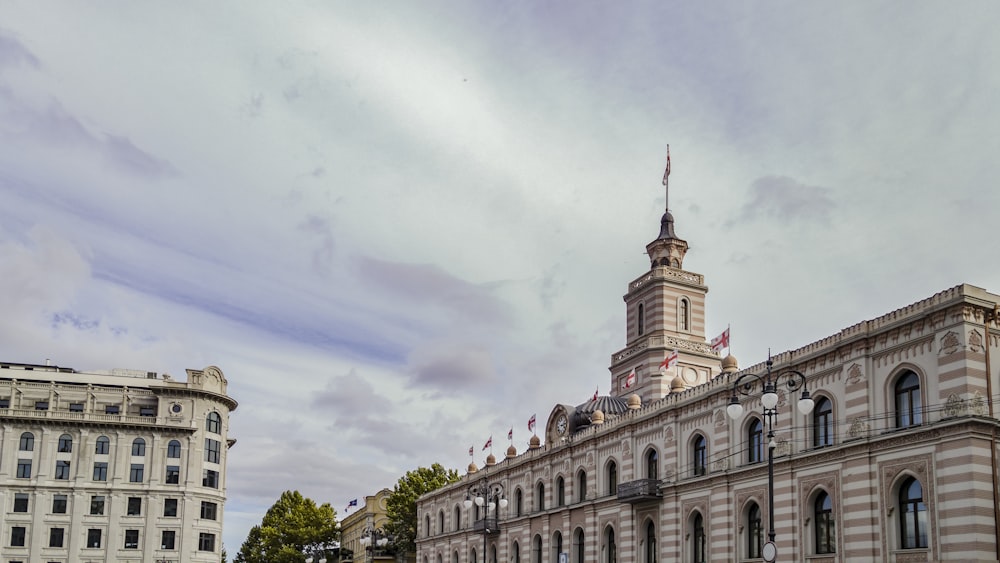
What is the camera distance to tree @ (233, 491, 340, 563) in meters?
113

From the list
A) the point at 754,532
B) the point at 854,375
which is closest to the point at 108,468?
the point at 754,532

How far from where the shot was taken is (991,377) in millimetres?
34969

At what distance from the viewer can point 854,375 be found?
1551 inches

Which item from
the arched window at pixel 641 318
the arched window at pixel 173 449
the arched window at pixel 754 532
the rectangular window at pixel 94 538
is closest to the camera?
the arched window at pixel 754 532

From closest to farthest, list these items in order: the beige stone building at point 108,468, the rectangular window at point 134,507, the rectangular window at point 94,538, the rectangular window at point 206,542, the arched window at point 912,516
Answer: the arched window at point 912,516, the beige stone building at point 108,468, the rectangular window at point 94,538, the rectangular window at point 134,507, the rectangular window at point 206,542

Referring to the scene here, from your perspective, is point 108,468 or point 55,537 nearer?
point 55,537

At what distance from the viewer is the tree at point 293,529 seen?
113 m

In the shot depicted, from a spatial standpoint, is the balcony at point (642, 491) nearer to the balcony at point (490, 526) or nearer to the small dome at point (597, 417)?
the small dome at point (597, 417)

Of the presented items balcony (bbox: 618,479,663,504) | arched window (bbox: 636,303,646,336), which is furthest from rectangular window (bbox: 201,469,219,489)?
balcony (bbox: 618,479,663,504)

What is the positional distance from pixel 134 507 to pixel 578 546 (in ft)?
168

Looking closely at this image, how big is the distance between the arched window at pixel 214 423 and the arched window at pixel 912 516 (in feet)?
247

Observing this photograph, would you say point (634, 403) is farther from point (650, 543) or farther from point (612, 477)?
point (650, 543)

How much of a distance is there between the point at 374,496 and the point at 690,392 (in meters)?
72.2

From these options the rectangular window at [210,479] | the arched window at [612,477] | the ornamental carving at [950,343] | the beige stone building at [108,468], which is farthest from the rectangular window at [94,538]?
the ornamental carving at [950,343]
